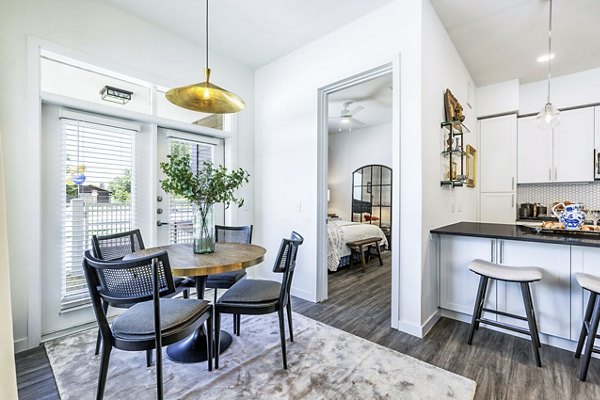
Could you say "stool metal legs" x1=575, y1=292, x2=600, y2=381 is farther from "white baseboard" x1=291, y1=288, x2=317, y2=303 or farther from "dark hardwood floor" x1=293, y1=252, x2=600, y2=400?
"white baseboard" x1=291, y1=288, x2=317, y2=303

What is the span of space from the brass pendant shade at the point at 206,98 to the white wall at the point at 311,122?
1221 millimetres

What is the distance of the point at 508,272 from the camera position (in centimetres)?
211

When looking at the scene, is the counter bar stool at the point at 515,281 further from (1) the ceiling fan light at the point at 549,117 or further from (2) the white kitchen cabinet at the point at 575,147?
(2) the white kitchen cabinet at the point at 575,147

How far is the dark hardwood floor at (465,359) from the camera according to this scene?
5.62 ft

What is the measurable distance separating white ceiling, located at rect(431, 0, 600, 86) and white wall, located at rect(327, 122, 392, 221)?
288 centimetres

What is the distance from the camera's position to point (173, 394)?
1664 mm

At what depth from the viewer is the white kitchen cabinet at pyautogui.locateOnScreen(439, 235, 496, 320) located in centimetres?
249

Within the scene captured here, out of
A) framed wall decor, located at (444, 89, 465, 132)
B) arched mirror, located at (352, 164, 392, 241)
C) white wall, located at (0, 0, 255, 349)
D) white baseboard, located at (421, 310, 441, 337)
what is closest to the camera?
white wall, located at (0, 0, 255, 349)

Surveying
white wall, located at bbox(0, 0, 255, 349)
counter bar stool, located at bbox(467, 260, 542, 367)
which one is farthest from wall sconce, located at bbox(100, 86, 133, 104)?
counter bar stool, located at bbox(467, 260, 542, 367)

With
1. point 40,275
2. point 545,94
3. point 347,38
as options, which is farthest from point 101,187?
point 545,94

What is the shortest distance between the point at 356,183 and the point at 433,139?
15.1 ft

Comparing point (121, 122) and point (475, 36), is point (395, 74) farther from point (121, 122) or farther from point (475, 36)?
point (121, 122)

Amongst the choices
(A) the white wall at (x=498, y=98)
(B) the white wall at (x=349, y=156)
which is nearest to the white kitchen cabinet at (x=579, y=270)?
(A) the white wall at (x=498, y=98)

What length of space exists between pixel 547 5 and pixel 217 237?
3.85 metres
